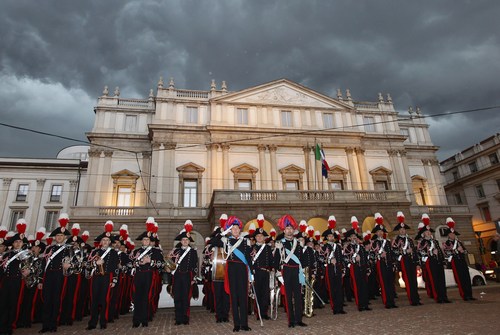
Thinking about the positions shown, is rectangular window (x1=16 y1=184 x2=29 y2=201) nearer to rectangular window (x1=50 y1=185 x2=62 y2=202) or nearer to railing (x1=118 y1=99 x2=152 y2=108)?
rectangular window (x1=50 y1=185 x2=62 y2=202)

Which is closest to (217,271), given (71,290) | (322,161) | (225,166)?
(71,290)

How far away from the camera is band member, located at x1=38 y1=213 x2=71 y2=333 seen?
7.09 metres

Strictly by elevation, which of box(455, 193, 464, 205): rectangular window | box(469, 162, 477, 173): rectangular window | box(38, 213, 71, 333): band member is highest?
box(469, 162, 477, 173): rectangular window

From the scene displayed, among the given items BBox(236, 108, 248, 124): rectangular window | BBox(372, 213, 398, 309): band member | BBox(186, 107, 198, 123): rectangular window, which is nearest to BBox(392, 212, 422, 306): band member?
BBox(372, 213, 398, 309): band member

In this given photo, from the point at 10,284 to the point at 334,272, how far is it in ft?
26.4

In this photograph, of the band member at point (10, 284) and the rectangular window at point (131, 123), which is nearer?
the band member at point (10, 284)

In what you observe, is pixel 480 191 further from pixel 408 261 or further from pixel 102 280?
pixel 102 280

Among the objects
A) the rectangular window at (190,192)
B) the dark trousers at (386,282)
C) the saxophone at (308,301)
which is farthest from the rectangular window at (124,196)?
the dark trousers at (386,282)

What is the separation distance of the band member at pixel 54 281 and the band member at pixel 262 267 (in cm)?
455

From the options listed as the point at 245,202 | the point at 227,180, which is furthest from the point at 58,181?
the point at 245,202

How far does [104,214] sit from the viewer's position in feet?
75.5

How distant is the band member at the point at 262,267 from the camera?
7.50 metres

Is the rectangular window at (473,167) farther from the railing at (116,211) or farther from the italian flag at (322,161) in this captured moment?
the railing at (116,211)

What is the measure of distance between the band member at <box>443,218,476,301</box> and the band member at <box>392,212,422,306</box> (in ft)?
4.12
